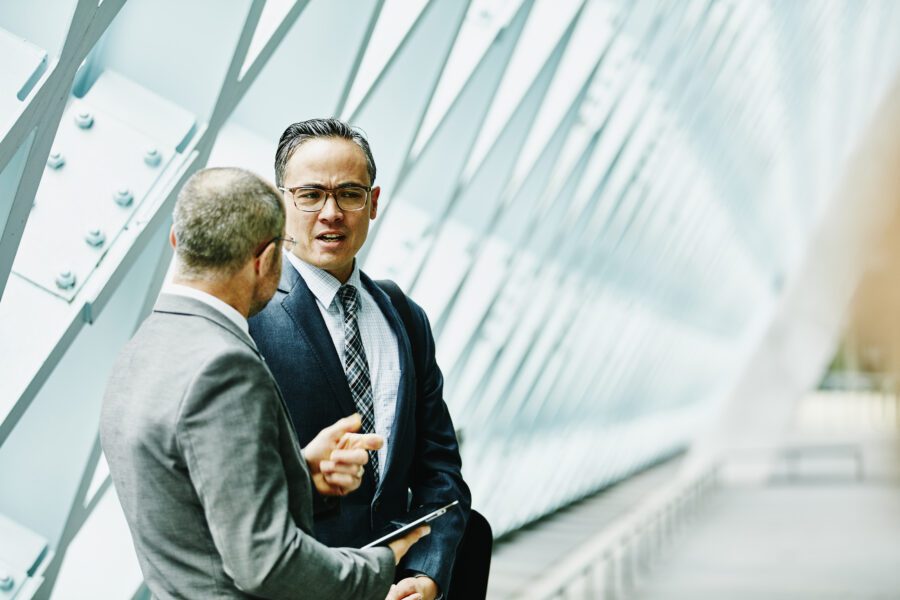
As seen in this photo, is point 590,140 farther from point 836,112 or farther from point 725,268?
point 836,112

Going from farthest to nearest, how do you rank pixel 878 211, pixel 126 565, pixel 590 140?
pixel 878 211 → pixel 590 140 → pixel 126 565

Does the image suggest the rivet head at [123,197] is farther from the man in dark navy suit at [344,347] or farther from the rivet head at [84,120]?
the man in dark navy suit at [344,347]

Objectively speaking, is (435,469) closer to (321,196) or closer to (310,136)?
(321,196)

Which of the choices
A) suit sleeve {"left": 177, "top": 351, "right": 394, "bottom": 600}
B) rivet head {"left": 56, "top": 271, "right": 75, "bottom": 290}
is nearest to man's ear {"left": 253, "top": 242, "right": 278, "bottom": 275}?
suit sleeve {"left": 177, "top": 351, "right": 394, "bottom": 600}

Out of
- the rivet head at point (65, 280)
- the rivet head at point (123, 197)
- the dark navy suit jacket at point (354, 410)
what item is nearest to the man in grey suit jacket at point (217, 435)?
the dark navy suit jacket at point (354, 410)

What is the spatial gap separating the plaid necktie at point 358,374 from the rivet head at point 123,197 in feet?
7.15

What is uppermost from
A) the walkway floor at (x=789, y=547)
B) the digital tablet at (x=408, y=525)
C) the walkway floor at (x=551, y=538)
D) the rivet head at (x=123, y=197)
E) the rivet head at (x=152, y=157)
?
the rivet head at (x=152, y=157)

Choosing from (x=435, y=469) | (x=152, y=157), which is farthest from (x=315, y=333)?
(x=152, y=157)

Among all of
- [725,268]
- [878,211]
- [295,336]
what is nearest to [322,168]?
[295,336]

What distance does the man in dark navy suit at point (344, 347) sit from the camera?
3.25 meters

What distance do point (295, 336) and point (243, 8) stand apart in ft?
8.98

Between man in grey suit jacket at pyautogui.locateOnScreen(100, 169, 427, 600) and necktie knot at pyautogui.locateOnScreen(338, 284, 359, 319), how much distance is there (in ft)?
1.83

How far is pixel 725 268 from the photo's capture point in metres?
36.9

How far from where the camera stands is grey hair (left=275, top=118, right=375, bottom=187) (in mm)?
3383
